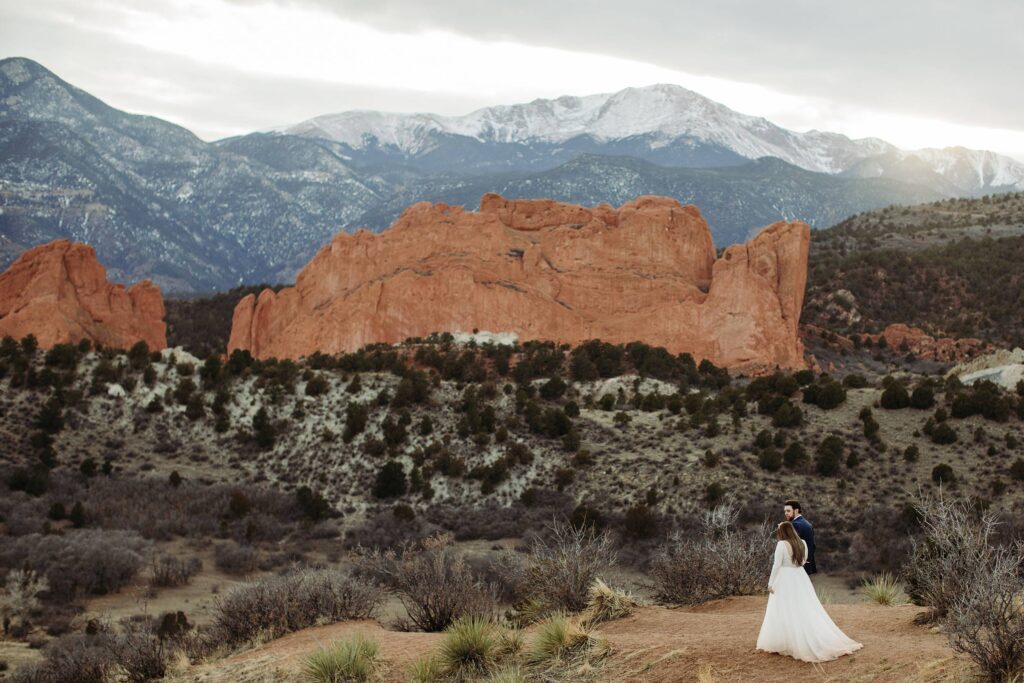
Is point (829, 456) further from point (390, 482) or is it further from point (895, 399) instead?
point (390, 482)

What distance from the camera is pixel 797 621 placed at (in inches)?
436

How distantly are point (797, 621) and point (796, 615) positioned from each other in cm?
7

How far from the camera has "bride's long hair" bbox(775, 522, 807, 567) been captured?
11047 mm

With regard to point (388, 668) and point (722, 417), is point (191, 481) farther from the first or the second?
point (388, 668)

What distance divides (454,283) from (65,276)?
23.6 meters

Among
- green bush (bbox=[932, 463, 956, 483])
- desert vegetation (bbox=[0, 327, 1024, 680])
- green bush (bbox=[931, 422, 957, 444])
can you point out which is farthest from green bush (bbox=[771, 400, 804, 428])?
green bush (bbox=[932, 463, 956, 483])

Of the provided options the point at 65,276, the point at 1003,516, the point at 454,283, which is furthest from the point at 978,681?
the point at 65,276

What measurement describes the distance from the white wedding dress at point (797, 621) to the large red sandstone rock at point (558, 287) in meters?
46.5

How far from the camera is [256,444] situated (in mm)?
44969

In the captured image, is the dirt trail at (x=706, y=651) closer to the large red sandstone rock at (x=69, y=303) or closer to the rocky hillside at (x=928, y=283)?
the large red sandstone rock at (x=69, y=303)

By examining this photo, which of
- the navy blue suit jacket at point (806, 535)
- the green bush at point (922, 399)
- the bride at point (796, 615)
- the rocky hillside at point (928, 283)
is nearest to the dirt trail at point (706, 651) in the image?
the bride at point (796, 615)

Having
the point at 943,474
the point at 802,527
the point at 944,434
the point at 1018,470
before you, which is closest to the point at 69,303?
the point at 944,434

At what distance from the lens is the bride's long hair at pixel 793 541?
1105 cm

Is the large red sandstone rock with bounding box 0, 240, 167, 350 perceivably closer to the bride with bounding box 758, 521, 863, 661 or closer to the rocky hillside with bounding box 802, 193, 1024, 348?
the rocky hillside with bounding box 802, 193, 1024, 348
